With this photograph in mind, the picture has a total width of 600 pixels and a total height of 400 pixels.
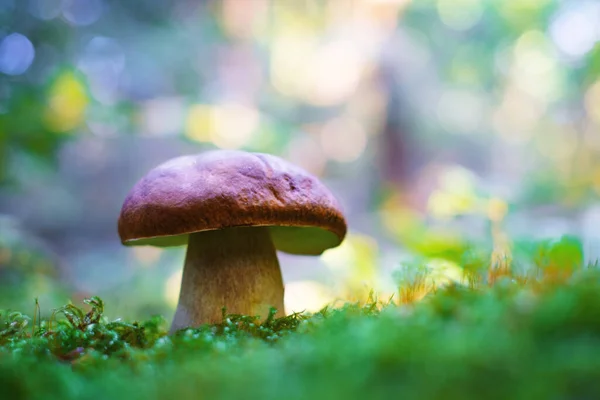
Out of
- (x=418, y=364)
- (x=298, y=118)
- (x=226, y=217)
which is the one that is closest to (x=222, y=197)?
(x=226, y=217)

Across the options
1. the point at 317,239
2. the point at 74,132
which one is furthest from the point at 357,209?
the point at 317,239

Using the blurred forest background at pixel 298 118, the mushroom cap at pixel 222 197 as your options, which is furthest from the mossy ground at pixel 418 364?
the blurred forest background at pixel 298 118

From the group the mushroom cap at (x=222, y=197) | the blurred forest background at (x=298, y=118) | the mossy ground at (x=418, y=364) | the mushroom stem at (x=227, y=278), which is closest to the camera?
the mossy ground at (x=418, y=364)

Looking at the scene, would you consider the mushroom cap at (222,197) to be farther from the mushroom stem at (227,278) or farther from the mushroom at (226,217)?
the mushroom stem at (227,278)

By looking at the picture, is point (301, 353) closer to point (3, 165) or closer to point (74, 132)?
point (3, 165)

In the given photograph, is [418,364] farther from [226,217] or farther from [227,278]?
[227,278]

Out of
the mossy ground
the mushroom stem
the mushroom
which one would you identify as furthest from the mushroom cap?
the mossy ground

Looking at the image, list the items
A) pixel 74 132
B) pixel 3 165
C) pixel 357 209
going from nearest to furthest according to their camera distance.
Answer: pixel 3 165 → pixel 74 132 → pixel 357 209

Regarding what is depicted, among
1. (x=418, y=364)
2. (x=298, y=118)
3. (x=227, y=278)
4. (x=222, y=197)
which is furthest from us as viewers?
(x=298, y=118)
